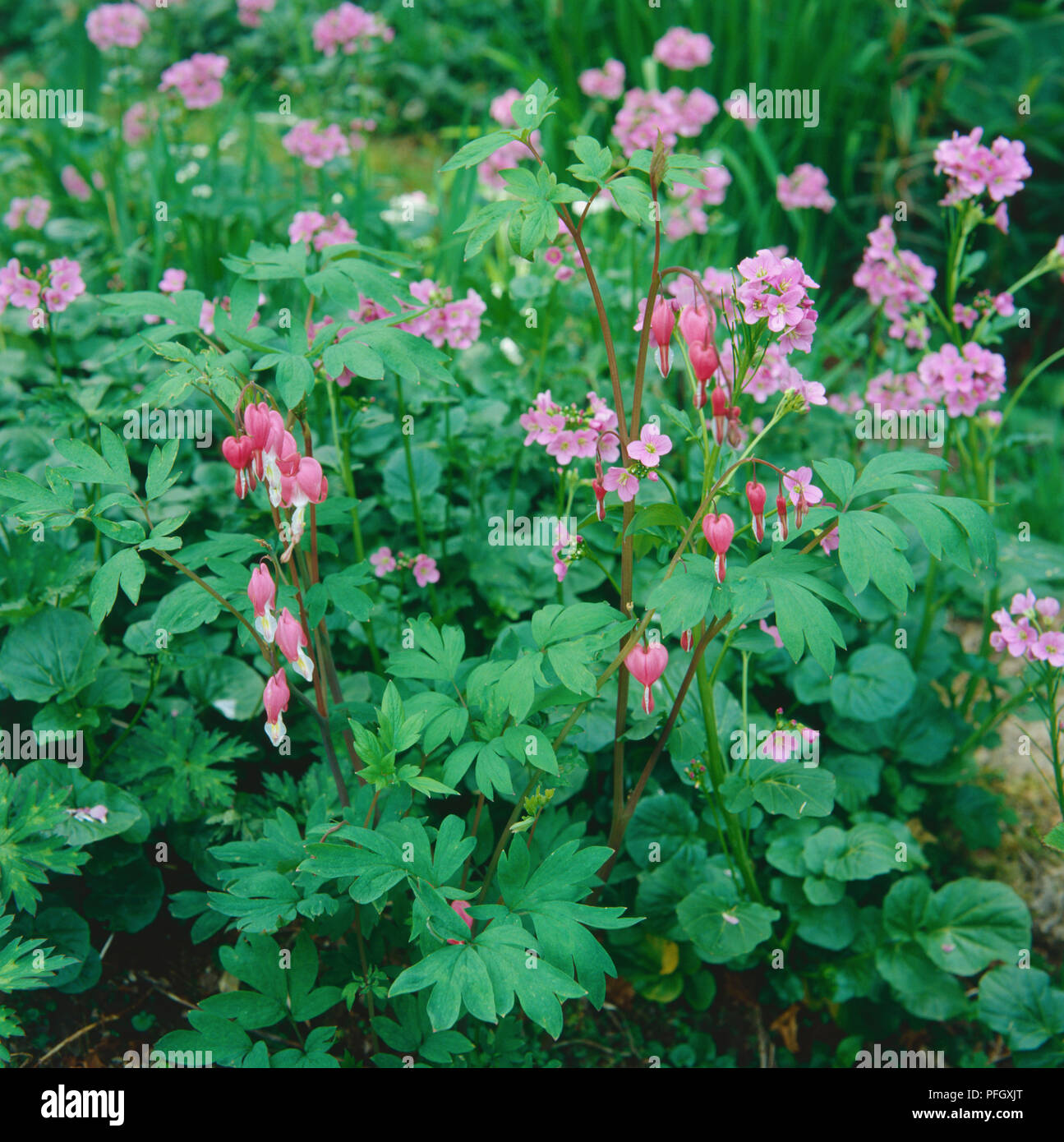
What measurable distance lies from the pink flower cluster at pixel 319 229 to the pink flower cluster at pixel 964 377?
1326 millimetres

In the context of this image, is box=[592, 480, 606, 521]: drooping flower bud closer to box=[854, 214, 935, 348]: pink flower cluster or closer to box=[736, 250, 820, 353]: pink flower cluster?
box=[736, 250, 820, 353]: pink flower cluster

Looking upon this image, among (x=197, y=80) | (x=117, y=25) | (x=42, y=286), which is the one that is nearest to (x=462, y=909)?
(x=42, y=286)

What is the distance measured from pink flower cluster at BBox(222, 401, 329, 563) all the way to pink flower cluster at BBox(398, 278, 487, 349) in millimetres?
830

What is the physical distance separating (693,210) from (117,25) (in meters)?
2.01

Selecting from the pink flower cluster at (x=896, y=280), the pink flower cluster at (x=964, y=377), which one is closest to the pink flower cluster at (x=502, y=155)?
the pink flower cluster at (x=896, y=280)

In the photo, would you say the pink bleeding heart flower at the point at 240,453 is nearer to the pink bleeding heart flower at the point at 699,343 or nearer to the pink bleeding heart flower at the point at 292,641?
the pink bleeding heart flower at the point at 292,641

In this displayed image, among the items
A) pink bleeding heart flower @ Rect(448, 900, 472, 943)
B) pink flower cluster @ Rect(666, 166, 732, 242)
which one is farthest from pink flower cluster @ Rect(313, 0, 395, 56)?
pink bleeding heart flower @ Rect(448, 900, 472, 943)

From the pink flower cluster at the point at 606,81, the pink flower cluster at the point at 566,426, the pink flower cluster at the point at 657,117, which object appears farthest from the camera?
the pink flower cluster at the point at 606,81

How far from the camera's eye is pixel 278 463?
4.70 feet

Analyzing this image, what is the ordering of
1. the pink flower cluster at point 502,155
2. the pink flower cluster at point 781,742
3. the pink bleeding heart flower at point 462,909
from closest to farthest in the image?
the pink bleeding heart flower at point 462,909, the pink flower cluster at point 781,742, the pink flower cluster at point 502,155

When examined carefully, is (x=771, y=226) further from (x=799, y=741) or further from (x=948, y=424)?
(x=799, y=741)

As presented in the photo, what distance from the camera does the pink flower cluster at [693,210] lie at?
306 centimetres

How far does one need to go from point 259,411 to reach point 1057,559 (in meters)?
1.97

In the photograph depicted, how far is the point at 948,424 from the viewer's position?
2385mm
